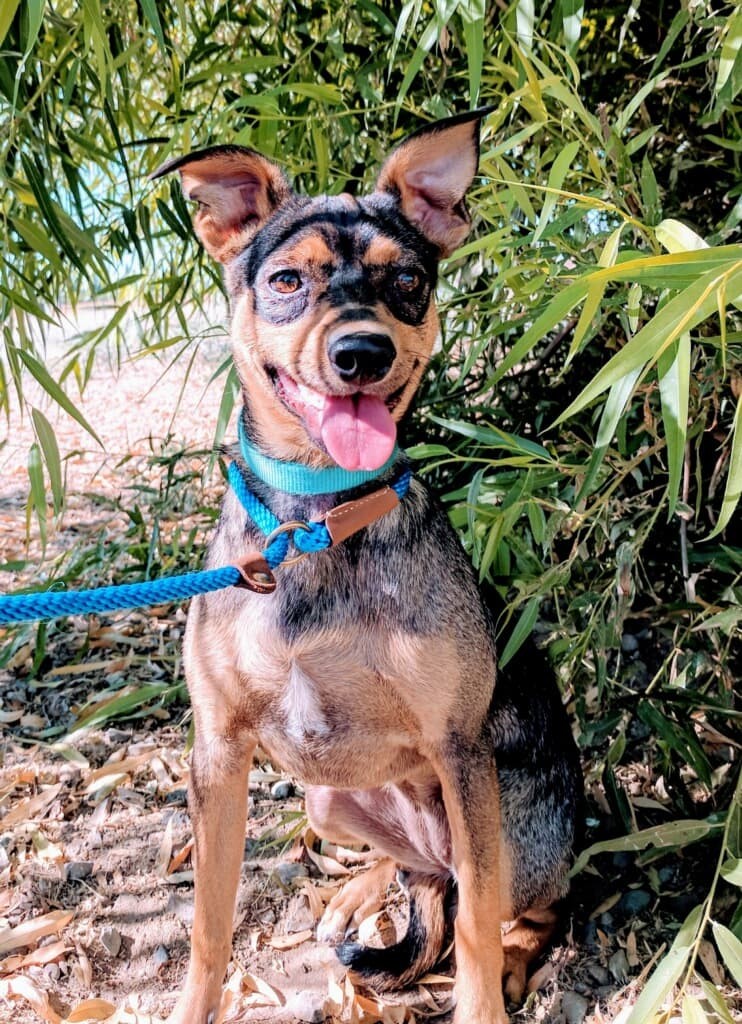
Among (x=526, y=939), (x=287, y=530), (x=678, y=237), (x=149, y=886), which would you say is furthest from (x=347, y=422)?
(x=149, y=886)

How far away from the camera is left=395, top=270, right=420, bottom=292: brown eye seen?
238 centimetres

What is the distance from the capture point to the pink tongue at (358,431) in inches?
83.7

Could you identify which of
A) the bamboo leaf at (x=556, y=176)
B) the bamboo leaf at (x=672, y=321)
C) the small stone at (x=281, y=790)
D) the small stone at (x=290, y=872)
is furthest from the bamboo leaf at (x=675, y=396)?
the small stone at (x=281, y=790)

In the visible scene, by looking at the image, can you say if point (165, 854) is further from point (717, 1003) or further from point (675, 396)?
point (675, 396)

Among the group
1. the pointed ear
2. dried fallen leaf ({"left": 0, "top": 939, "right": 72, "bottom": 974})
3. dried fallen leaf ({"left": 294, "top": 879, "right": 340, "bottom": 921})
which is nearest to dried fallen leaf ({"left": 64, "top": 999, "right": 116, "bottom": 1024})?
dried fallen leaf ({"left": 0, "top": 939, "right": 72, "bottom": 974})

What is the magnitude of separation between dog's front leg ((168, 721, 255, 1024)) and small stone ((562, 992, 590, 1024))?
34.5 inches

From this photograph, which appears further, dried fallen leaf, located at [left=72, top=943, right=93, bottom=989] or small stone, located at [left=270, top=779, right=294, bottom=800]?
small stone, located at [left=270, top=779, right=294, bottom=800]

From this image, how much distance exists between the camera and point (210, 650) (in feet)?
7.71

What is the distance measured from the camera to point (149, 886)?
3123mm

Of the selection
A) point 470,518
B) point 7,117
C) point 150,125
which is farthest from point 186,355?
point 470,518

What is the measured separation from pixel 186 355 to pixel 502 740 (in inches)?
260

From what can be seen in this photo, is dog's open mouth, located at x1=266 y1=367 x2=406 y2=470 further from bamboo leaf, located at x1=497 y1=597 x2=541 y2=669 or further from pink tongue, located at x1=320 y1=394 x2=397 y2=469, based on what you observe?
bamboo leaf, located at x1=497 y1=597 x2=541 y2=669

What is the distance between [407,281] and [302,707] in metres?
1.02

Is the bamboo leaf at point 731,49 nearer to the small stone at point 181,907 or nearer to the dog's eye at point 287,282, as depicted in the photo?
the dog's eye at point 287,282
